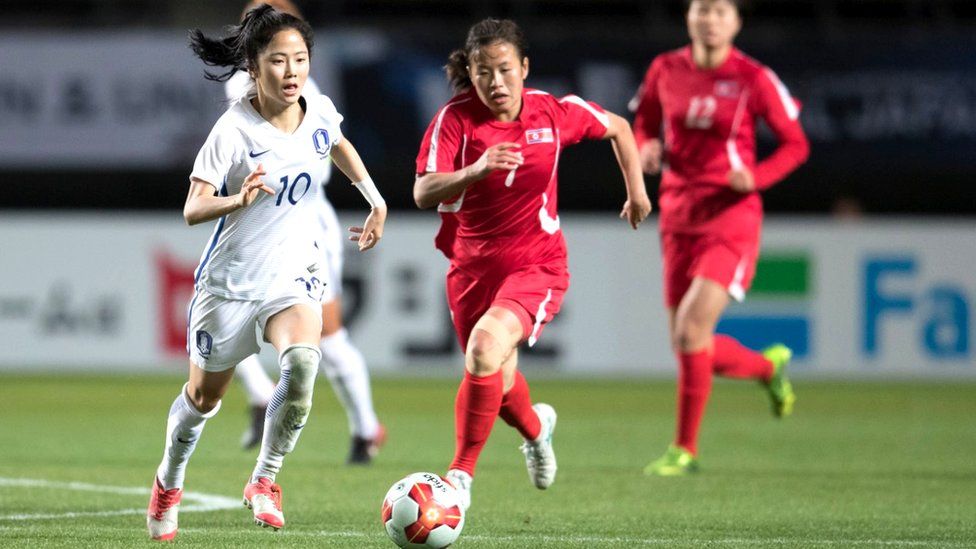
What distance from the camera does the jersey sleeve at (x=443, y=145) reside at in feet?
20.1

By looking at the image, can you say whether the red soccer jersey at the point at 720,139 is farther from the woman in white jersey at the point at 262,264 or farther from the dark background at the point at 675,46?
the dark background at the point at 675,46

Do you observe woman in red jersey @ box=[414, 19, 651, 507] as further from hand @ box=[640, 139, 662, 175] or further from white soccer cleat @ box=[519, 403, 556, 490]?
hand @ box=[640, 139, 662, 175]

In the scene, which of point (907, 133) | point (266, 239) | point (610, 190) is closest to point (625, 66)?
point (610, 190)

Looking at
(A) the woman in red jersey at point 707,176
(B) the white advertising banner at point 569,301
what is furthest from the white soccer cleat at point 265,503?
(B) the white advertising banner at point 569,301

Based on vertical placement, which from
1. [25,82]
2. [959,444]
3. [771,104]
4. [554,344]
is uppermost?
[771,104]

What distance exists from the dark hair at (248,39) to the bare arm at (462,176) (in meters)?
0.74

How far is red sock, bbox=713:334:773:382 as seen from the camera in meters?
8.47

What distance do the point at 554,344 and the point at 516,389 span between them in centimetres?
742

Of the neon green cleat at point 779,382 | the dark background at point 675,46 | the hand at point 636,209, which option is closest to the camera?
the hand at point 636,209

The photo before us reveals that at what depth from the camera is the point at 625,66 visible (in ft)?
50.8

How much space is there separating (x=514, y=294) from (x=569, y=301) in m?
7.93

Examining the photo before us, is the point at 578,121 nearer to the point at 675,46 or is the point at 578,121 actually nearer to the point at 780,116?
the point at 780,116

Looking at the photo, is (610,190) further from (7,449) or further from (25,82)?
(7,449)

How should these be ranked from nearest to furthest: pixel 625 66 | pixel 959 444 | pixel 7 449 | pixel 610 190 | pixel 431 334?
pixel 7 449
pixel 959 444
pixel 431 334
pixel 625 66
pixel 610 190
